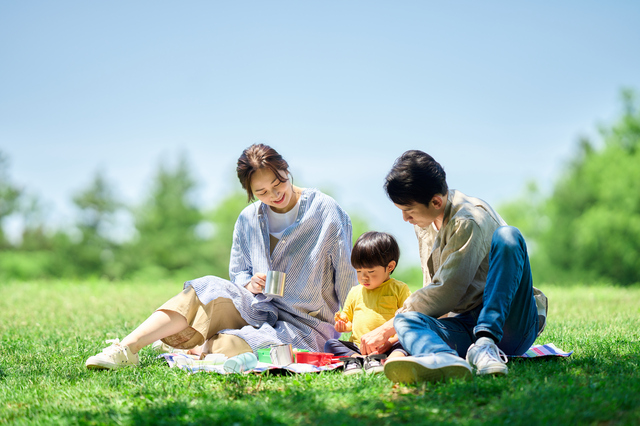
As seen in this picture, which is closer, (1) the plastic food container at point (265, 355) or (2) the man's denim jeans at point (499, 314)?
(2) the man's denim jeans at point (499, 314)

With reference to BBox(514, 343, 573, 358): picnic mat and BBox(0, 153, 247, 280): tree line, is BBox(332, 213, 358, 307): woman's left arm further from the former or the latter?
BBox(0, 153, 247, 280): tree line

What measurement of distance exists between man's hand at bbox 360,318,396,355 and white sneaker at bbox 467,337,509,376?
0.58m

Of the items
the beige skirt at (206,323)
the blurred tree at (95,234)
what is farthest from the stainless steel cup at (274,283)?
the blurred tree at (95,234)

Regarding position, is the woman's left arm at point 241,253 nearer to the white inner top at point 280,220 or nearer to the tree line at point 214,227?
the white inner top at point 280,220

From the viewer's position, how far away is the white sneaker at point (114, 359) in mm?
3832

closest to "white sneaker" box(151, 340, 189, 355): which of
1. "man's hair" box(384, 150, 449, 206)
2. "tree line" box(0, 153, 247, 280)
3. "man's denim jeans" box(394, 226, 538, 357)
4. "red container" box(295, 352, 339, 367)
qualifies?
"red container" box(295, 352, 339, 367)

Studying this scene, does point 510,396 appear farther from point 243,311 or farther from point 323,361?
point 243,311

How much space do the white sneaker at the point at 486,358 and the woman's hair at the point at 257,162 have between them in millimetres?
2011

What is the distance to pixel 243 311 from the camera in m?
4.37

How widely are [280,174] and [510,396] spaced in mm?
2438

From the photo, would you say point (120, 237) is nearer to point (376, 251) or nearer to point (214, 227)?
point (214, 227)

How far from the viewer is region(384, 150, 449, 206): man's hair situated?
11.3 feet

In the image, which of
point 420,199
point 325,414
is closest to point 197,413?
point 325,414

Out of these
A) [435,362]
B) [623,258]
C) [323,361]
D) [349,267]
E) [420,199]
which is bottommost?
[623,258]
